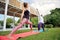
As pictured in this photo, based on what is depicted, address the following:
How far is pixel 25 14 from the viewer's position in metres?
7.27

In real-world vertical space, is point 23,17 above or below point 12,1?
below

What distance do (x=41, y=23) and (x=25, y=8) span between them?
4.65 m

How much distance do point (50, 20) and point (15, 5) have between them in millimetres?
27569

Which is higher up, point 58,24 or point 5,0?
point 5,0

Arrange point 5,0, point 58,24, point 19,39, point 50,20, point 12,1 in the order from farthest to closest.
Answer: point 50,20, point 58,24, point 12,1, point 5,0, point 19,39

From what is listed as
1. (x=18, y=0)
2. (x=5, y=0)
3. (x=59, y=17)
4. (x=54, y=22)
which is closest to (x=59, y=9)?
(x=59, y=17)

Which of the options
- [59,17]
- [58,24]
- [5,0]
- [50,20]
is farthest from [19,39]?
[59,17]

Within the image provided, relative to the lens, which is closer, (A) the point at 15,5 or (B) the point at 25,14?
(B) the point at 25,14

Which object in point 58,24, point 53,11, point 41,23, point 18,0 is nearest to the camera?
point 41,23

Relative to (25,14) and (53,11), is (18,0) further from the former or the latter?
(53,11)

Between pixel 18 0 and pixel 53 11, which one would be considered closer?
pixel 18 0

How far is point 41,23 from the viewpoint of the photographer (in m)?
11.7

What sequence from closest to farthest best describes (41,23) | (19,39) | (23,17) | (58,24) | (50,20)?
(19,39) < (23,17) < (41,23) < (58,24) < (50,20)

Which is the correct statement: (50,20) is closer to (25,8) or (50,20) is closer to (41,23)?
(41,23)
